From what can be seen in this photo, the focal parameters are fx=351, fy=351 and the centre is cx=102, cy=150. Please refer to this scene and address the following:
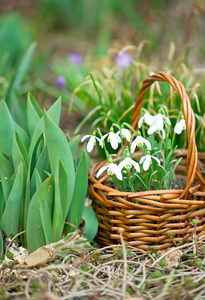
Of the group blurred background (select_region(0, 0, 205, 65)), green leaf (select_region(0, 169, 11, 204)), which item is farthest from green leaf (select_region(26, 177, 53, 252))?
blurred background (select_region(0, 0, 205, 65))

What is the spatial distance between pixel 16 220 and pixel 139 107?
25.8 inches

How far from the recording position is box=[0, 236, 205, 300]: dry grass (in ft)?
3.39

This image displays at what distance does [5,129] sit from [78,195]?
14.6 inches

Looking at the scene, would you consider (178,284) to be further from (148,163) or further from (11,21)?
(11,21)

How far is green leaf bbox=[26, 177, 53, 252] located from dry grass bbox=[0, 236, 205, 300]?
A: 92 mm

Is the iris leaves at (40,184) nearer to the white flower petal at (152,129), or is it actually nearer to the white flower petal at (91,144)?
the white flower petal at (91,144)

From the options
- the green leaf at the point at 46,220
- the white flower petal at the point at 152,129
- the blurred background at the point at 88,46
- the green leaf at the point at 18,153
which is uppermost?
the blurred background at the point at 88,46

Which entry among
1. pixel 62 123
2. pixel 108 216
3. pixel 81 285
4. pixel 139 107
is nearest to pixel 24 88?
pixel 62 123

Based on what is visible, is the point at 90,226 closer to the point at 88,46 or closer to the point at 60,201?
the point at 60,201

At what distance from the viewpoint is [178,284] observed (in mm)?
1084

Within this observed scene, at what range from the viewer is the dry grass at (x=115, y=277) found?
40.7 inches

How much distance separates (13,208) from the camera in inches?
47.7

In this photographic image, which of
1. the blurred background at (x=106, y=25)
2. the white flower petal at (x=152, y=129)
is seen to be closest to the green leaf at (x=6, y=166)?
the white flower petal at (x=152, y=129)

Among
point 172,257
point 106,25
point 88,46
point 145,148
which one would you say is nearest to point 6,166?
point 145,148
